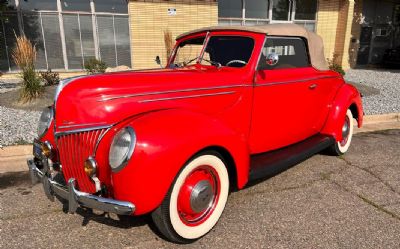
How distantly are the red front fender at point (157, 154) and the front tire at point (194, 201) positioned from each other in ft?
0.43

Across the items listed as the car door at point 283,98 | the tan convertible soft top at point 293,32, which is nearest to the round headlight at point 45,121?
the tan convertible soft top at point 293,32

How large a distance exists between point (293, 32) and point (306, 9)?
11870mm

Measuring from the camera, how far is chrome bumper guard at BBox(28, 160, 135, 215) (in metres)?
2.09

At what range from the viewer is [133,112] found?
2428mm

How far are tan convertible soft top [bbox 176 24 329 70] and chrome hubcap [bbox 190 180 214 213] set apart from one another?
A: 5.88 ft

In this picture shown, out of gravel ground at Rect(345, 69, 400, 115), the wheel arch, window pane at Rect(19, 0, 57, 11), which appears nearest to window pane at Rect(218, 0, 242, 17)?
gravel ground at Rect(345, 69, 400, 115)

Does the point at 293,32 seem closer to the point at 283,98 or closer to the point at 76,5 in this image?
the point at 283,98

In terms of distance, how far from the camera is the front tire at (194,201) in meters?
2.32

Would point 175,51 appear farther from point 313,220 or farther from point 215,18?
point 215,18

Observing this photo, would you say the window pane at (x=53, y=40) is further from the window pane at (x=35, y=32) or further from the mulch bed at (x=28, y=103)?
the mulch bed at (x=28, y=103)

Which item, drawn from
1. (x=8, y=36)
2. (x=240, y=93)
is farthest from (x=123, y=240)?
(x=8, y=36)

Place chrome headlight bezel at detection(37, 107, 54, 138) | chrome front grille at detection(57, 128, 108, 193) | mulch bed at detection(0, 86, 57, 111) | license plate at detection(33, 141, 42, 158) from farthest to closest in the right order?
mulch bed at detection(0, 86, 57, 111) < chrome headlight bezel at detection(37, 107, 54, 138) < license plate at detection(33, 141, 42, 158) < chrome front grille at detection(57, 128, 108, 193)

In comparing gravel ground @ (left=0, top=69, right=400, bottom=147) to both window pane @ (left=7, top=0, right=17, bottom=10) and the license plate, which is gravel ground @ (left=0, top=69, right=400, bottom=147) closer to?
the license plate

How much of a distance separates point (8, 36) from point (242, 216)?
34.8 ft
